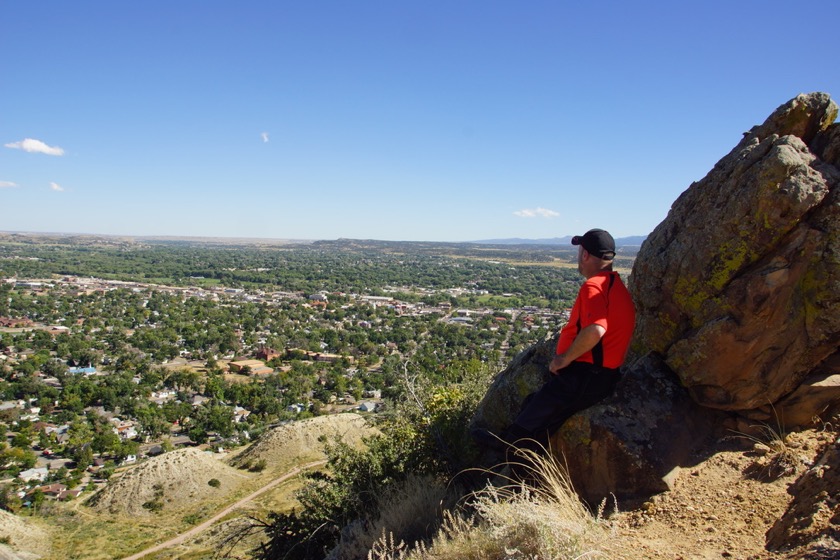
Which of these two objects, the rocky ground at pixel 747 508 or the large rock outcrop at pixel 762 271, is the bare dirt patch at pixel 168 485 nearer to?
the rocky ground at pixel 747 508

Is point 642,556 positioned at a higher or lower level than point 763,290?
lower

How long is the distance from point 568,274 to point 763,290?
119 meters

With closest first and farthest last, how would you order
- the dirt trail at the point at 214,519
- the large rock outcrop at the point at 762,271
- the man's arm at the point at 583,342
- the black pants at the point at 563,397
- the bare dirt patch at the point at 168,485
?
1. the man's arm at the point at 583,342
2. the black pants at the point at 563,397
3. the large rock outcrop at the point at 762,271
4. the dirt trail at the point at 214,519
5. the bare dirt patch at the point at 168,485

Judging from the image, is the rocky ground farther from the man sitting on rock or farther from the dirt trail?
the dirt trail

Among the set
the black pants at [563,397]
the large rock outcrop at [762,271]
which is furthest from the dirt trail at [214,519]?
the large rock outcrop at [762,271]

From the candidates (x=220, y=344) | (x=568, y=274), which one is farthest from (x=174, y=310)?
(x=568, y=274)

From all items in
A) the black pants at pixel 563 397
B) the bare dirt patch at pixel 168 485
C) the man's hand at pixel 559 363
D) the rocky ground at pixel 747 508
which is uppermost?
the man's hand at pixel 559 363

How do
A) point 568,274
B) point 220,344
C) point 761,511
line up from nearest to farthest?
point 761,511 < point 220,344 < point 568,274

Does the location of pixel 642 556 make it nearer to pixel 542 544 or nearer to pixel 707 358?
pixel 542 544

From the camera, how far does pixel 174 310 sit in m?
70.9

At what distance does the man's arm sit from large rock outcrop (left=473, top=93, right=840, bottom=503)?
0.82 meters

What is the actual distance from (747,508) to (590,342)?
1661 mm

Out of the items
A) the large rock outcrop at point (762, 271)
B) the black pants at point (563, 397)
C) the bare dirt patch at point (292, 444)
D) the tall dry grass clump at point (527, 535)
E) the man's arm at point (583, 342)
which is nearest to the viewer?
the tall dry grass clump at point (527, 535)

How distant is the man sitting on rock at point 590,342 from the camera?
13.2ft
